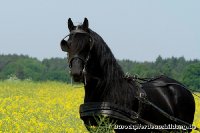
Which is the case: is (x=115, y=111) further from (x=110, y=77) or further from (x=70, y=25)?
(x=70, y=25)

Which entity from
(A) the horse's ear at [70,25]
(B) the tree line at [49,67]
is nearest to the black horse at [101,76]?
(A) the horse's ear at [70,25]

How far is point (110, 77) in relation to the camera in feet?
20.5

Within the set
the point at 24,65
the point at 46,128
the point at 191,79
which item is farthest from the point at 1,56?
the point at 46,128

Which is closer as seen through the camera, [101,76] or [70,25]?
[101,76]

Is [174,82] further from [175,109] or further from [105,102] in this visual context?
[105,102]

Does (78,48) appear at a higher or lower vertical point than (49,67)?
lower

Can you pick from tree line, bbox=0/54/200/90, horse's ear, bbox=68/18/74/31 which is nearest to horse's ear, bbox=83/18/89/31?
horse's ear, bbox=68/18/74/31

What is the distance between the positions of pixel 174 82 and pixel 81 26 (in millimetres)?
2752

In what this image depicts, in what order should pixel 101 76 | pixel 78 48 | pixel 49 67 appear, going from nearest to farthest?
pixel 78 48, pixel 101 76, pixel 49 67

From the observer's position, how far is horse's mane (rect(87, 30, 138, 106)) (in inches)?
244

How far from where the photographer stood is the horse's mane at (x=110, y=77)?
244 inches

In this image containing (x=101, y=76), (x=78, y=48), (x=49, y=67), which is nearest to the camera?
(x=78, y=48)

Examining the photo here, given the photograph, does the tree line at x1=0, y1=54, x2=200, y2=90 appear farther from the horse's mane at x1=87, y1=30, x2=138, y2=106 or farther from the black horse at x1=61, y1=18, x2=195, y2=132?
the horse's mane at x1=87, y1=30, x2=138, y2=106

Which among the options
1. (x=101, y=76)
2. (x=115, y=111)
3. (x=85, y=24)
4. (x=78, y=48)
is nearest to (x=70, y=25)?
(x=85, y=24)
